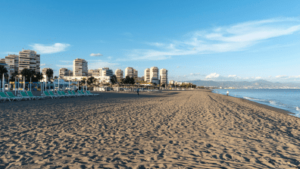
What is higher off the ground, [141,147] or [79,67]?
[79,67]

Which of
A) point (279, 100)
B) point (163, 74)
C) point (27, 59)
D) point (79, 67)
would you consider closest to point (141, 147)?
point (279, 100)

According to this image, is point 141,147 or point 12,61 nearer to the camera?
point 141,147

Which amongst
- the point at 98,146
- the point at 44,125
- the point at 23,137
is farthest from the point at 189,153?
the point at 44,125

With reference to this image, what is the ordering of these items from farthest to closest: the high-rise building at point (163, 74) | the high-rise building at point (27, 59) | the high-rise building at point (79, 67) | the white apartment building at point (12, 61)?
the high-rise building at point (163, 74)
the high-rise building at point (79, 67)
the white apartment building at point (12, 61)
the high-rise building at point (27, 59)

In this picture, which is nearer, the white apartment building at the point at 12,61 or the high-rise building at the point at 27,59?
the high-rise building at the point at 27,59

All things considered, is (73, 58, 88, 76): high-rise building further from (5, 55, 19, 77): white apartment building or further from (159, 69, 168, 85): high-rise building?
(159, 69, 168, 85): high-rise building

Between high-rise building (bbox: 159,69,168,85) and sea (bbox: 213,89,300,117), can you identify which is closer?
sea (bbox: 213,89,300,117)

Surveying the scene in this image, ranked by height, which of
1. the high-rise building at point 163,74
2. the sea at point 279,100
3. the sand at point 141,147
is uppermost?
the high-rise building at point 163,74

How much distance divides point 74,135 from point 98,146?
3.71ft

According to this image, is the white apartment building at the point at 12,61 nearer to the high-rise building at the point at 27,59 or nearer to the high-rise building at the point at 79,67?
the high-rise building at the point at 27,59

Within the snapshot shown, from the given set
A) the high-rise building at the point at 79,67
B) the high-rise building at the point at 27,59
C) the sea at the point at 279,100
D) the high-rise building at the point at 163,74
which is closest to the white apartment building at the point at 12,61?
the high-rise building at the point at 27,59

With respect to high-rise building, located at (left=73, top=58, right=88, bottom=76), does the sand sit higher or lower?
lower

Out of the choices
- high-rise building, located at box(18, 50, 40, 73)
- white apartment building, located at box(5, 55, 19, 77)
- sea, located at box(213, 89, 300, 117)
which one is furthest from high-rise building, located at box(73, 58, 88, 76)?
sea, located at box(213, 89, 300, 117)

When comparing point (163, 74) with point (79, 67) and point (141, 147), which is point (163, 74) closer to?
point (79, 67)
